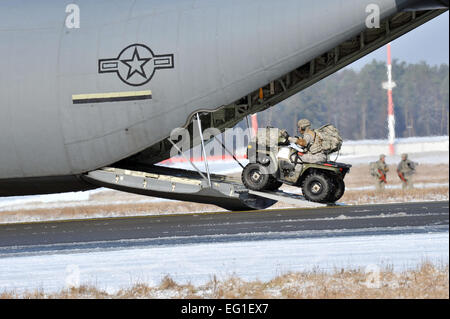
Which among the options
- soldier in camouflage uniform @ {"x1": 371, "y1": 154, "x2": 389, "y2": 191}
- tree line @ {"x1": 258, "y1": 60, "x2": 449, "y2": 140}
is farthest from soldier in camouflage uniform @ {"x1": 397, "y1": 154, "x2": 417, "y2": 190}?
tree line @ {"x1": 258, "y1": 60, "x2": 449, "y2": 140}

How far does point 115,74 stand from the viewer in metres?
14.5

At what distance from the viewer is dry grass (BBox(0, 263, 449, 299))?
7027 mm

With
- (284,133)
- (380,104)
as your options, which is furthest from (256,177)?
(380,104)

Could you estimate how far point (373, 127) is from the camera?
332 ft

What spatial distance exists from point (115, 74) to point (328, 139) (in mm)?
5014

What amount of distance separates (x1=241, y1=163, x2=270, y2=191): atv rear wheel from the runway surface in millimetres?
615

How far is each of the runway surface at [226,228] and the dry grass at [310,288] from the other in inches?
108

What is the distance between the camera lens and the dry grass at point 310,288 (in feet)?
23.1

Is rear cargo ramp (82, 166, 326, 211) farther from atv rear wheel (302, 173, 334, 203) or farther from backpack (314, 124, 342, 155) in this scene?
backpack (314, 124, 342, 155)

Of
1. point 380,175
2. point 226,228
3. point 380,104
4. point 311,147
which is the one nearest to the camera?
point 226,228

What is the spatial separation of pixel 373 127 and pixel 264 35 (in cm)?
8995

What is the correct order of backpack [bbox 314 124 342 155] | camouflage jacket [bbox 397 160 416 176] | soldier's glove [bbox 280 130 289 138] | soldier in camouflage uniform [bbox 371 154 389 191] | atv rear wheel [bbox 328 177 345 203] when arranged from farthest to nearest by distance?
soldier in camouflage uniform [bbox 371 154 389 191]
camouflage jacket [bbox 397 160 416 176]
soldier's glove [bbox 280 130 289 138]
backpack [bbox 314 124 342 155]
atv rear wheel [bbox 328 177 345 203]

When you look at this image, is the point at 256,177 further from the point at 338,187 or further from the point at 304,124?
the point at 338,187
